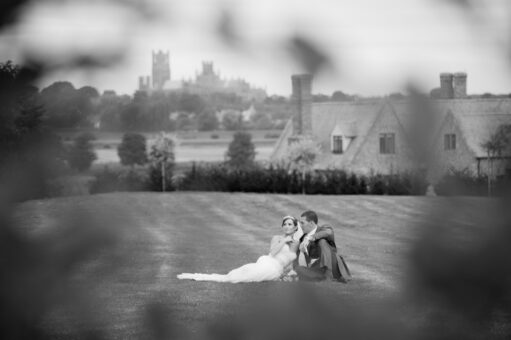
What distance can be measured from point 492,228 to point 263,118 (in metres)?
0.37

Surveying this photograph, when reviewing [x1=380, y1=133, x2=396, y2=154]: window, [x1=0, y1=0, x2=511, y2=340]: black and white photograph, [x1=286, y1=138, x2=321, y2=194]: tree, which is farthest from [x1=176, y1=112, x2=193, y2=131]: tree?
[x1=286, y1=138, x2=321, y2=194]: tree

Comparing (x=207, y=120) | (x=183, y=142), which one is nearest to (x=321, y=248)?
(x=183, y=142)

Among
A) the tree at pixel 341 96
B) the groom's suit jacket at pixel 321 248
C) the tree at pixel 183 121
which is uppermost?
the tree at pixel 341 96

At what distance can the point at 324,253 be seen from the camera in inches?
445

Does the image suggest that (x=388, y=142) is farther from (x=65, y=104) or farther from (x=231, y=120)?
(x=65, y=104)

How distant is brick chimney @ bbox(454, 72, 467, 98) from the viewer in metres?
1.03

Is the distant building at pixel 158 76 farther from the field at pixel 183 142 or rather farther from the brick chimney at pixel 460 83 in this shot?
the brick chimney at pixel 460 83

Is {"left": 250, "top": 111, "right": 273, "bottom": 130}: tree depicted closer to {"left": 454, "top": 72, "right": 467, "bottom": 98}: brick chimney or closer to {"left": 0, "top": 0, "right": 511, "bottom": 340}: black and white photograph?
{"left": 0, "top": 0, "right": 511, "bottom": 340}: black and white photograph

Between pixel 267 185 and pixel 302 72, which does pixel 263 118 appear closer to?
pixel 302 72

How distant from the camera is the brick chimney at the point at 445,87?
0.99m

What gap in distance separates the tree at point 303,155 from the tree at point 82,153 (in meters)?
33.4

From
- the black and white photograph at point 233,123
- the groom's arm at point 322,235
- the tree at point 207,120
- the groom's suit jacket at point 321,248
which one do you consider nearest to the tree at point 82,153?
the black and white photograph at point 233,123

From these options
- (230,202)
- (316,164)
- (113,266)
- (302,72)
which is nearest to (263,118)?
(302,72)

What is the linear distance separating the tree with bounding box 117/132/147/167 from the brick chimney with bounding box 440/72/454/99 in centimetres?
38
